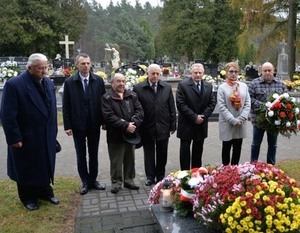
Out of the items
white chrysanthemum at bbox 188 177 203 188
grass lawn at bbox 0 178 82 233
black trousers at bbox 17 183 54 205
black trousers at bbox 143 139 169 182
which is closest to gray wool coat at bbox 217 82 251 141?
black trousers at bbox 143 139 169 182

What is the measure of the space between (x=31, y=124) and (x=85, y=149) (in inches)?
38.7

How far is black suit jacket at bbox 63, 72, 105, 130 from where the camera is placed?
4.60 meters

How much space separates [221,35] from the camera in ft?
117

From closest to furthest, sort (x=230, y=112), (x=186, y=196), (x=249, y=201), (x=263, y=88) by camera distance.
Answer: (x=249, y=201) < (x=186, y=196) < (x=230, y=112) < (x=263, y=88)

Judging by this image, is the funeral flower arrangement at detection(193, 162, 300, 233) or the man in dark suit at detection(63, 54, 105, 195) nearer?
the funeral flower arrangement at detection(193, 162, 300, 233)

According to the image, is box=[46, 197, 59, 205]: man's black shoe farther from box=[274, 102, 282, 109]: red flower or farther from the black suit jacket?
box=[274, 102, 282, 109]: red flower

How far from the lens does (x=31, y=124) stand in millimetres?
4066

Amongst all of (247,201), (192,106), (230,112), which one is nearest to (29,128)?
(192,106)

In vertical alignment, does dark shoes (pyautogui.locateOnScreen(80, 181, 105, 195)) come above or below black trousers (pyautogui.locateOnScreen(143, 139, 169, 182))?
below

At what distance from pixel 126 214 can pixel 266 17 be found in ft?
68.5

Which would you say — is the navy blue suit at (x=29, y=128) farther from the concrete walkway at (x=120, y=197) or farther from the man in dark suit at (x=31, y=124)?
the concrete walkway at (x=120, y=197)

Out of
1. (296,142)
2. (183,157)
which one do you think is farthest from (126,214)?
(296,142)

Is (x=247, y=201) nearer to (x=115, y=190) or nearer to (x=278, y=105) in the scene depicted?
(x=115, y=190)

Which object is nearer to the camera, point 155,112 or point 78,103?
point 78,103
